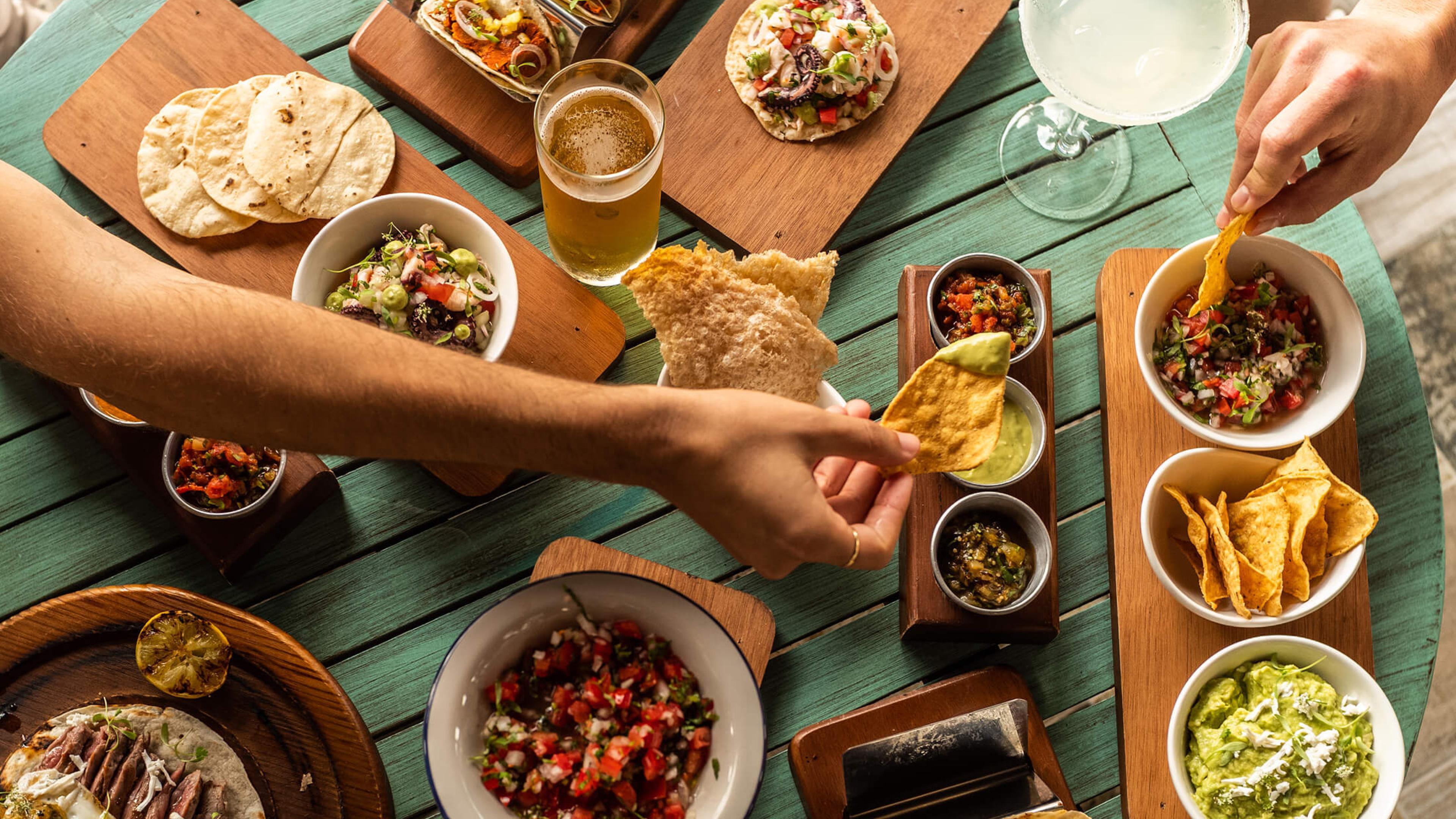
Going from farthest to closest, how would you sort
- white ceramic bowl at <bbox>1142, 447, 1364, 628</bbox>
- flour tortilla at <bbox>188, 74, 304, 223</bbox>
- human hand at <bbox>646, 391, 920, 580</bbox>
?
flour tortilla at <bbox>188, 74, 304, 223</bbox>
white ceramic bowl at <bbox>1142, 447, 1364, 628</bbox>
human hand at <bbox>646, 391, 920, 580</bbox>

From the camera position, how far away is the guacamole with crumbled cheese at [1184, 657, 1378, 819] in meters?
1.80

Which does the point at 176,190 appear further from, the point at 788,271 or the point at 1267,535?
the point at 1267,535

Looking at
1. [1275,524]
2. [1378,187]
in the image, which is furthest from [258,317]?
[1378,187]

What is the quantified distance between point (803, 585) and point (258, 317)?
1206mm

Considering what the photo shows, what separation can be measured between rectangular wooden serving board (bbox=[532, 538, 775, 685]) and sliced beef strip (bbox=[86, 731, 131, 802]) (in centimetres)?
81

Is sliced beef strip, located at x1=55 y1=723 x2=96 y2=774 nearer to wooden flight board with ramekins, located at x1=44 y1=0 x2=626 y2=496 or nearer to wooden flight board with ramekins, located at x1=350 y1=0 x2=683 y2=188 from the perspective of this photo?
wooden flight board with ramekins, located at x1=44 y1=0 x2=626 y2=496

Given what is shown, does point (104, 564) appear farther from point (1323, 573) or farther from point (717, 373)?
point (1323, 573)

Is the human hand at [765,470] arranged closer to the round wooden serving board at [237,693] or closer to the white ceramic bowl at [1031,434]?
the white ceramic bowl at [1031,434]

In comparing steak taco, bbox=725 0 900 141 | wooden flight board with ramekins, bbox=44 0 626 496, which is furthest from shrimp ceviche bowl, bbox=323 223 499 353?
steak taco, bbox=725 0 900 141

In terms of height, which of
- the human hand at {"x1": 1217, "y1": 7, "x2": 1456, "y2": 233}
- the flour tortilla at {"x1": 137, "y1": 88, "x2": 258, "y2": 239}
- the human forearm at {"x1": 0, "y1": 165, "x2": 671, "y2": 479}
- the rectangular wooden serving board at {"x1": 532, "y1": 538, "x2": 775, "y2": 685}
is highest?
the human hand at {"x1": 1217, "y1": 7, "x2": 1456, "y2": 233}

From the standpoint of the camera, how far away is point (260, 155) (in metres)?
2.08

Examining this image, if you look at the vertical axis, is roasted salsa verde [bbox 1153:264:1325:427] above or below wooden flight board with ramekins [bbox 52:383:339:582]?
above

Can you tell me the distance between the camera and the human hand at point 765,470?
4.98 ft

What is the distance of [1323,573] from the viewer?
191 centimetres
